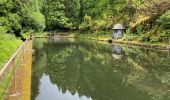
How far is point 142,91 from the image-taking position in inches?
513

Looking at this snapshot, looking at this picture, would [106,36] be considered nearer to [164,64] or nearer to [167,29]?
[167,29]

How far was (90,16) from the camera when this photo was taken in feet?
252

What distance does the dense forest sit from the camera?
102 feet

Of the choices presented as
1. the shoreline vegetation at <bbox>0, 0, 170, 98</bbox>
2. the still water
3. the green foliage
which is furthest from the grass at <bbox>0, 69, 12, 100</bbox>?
the green foliage

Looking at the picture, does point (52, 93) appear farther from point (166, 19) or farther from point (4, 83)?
point (166, 19)

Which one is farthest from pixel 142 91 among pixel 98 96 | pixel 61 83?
pixel 61 83

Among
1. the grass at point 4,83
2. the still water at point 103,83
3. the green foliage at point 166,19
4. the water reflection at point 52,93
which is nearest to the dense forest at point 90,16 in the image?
the green foliage at point 166,19

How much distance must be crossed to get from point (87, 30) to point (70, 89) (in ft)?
199

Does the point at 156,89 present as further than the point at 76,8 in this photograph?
No

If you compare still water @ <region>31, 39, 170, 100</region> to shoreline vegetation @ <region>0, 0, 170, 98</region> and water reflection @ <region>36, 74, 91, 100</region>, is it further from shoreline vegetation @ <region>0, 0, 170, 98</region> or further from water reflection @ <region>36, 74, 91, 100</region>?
shoreline vegetation @ <region>0, 0, 170, 98</region>

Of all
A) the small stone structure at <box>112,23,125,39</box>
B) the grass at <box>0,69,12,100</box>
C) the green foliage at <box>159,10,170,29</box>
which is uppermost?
the green foliage at <box>159,10,170,29</box>

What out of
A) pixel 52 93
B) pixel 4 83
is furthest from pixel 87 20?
pixel 4 83

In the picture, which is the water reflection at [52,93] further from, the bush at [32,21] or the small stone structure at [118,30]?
the small stone structure at [118,30]

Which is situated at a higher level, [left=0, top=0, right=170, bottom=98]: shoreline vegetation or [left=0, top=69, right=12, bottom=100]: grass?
[left=0, top=0, right=170, bottom=98]: shoreline vegetation
